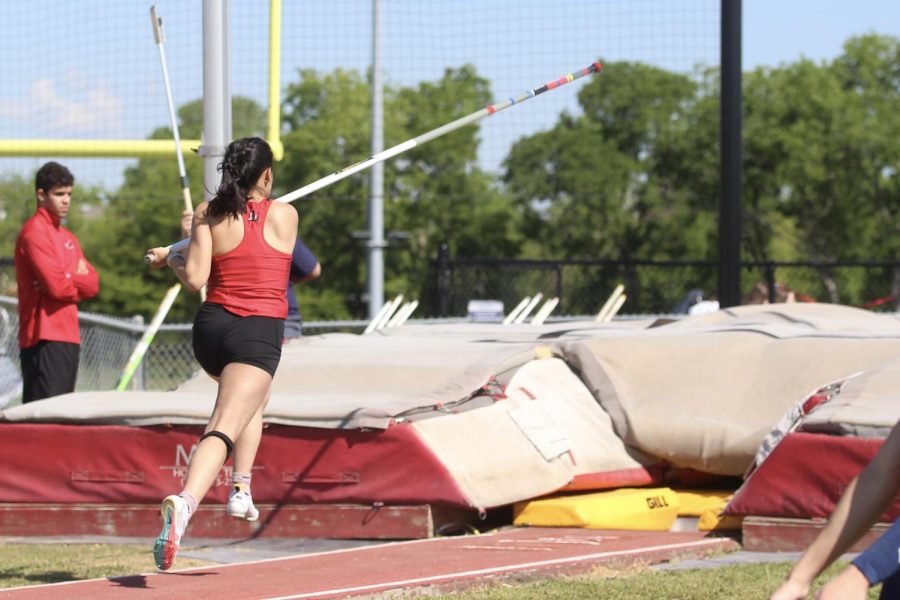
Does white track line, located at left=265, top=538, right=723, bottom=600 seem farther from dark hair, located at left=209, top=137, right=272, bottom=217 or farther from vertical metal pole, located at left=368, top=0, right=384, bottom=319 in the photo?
vertical metal pole, located at left=368, top=0, right=384, bottom=319

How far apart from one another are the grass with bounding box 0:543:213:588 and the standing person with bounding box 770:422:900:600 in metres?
3.87

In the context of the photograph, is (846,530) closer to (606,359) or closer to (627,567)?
(627,567)

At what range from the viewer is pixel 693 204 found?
49.6m

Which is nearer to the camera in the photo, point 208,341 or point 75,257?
point 208,341

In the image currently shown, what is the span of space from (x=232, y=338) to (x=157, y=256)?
602 mm

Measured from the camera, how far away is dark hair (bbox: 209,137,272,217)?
541 cm

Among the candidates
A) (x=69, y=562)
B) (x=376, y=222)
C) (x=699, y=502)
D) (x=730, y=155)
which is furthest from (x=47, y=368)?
(x=376, y=222)

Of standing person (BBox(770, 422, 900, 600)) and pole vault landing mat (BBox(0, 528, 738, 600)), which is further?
pole vault landing mat (BBox(0, 528, 738, 600))

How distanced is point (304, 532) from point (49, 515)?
1.38 m

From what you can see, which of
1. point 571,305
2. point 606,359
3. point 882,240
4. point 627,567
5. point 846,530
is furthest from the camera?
point 882,240

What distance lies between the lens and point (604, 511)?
7.11 m

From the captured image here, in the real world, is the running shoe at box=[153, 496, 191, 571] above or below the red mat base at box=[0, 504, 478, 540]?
above

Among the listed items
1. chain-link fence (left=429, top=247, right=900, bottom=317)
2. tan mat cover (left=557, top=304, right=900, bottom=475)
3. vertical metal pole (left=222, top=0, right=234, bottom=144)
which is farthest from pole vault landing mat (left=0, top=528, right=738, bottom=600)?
chain-link fence (left=429, top=247, right=900, bottom=317)

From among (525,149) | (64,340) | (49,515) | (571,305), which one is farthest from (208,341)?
(525,149)
